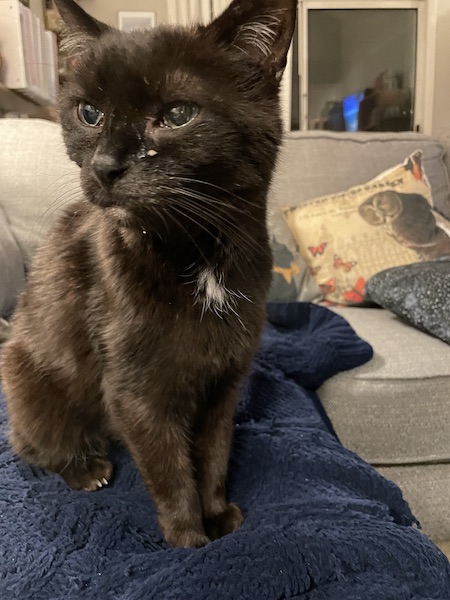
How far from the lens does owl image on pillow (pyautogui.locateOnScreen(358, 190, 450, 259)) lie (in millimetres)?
1722

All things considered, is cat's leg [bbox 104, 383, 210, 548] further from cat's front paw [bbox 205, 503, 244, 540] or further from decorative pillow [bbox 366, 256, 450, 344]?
decorative pillow [bbox 366, 256, 450, 344]

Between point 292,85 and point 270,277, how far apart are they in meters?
3.11

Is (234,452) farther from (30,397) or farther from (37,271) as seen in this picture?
(37,271)

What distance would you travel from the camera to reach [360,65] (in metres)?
3.69

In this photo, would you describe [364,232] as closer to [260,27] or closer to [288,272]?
[288,272]

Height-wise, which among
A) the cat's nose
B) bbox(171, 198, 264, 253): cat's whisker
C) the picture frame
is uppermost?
the picture frame

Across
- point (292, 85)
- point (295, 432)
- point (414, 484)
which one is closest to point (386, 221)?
point (414, 484)

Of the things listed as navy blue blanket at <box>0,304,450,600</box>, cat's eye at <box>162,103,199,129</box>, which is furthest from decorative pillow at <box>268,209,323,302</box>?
cat's eye at <box>162,103,199,129</box>

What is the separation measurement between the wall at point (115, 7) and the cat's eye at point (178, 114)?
9.83 ft

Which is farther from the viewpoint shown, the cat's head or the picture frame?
the picture frame

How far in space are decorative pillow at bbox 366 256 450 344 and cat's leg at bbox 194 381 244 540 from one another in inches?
26.3

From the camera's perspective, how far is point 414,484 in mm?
1265

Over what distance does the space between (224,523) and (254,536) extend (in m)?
0.12

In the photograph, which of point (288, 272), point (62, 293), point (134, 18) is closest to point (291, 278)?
point (288, 272)
